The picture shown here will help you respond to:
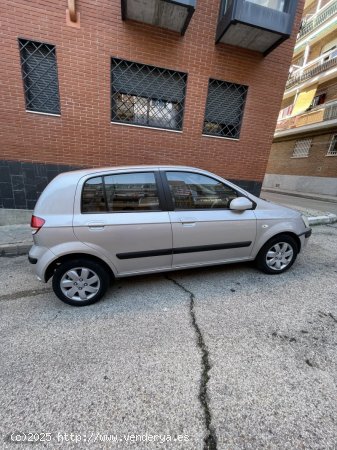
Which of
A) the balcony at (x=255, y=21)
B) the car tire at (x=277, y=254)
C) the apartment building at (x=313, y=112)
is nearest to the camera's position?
the car tire at (x=277, y=254)

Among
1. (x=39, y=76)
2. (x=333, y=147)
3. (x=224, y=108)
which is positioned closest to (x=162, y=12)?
(x=224, y=108)

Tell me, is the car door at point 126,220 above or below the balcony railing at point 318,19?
below

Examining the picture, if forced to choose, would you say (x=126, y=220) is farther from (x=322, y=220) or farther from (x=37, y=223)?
(x=322, y=220)

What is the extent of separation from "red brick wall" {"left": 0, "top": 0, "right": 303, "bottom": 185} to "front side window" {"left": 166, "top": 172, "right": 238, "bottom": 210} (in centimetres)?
321

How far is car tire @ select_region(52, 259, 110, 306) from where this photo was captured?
2492mm

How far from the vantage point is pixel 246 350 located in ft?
6.61

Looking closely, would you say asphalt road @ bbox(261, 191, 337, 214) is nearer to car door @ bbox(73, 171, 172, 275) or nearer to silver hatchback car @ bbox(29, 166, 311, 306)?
silver hatchback car @ bbox(29, 166, 311, 306)

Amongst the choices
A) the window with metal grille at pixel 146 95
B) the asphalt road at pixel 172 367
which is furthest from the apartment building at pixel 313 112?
the asphalt road at pixel 172 367

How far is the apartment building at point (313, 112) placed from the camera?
1353 cm

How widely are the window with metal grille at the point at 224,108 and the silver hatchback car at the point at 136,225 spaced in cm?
378

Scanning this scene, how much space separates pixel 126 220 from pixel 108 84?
4110 millimetres

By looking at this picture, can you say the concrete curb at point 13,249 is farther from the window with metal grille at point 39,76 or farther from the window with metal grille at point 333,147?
the window with metal grille at point 333,147

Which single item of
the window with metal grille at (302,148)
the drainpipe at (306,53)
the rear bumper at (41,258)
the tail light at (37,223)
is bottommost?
the rear bumper at (41,258)

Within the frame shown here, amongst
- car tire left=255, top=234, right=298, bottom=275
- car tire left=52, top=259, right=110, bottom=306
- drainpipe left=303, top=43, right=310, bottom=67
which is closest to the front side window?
car tire left=255, top=234, right=298, bottom=275
